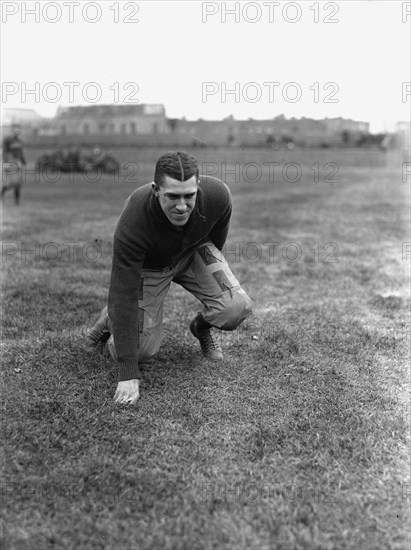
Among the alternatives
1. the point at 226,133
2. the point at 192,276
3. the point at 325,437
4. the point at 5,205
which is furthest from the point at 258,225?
the point at 226,133

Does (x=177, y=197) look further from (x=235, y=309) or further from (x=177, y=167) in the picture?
(x=235, y=309)

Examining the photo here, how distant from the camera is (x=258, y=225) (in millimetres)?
10594

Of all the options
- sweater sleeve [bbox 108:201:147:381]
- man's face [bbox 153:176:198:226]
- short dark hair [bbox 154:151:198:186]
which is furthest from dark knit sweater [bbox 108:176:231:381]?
short dark hair [bbox 154:151:198:186]

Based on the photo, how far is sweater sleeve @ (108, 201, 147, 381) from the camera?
331cm

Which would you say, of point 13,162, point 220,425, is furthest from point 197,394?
point 13,162

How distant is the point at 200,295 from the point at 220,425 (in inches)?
40.0

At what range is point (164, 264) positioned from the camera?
12.2 ft

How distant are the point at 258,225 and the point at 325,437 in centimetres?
782

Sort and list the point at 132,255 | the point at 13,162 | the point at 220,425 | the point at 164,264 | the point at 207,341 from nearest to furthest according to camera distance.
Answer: the point at 220,425 → the point at 132,255 → the point at 164,264 → the point at 207,341 → the point at 13,162

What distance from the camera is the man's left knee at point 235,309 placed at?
3.71m

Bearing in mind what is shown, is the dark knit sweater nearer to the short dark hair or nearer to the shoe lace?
the short dark hair

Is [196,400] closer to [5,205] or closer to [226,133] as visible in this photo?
[5,205]

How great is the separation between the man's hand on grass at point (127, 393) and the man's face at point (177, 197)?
0.88 m

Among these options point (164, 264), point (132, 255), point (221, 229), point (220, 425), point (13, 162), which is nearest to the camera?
point (220, 425)
